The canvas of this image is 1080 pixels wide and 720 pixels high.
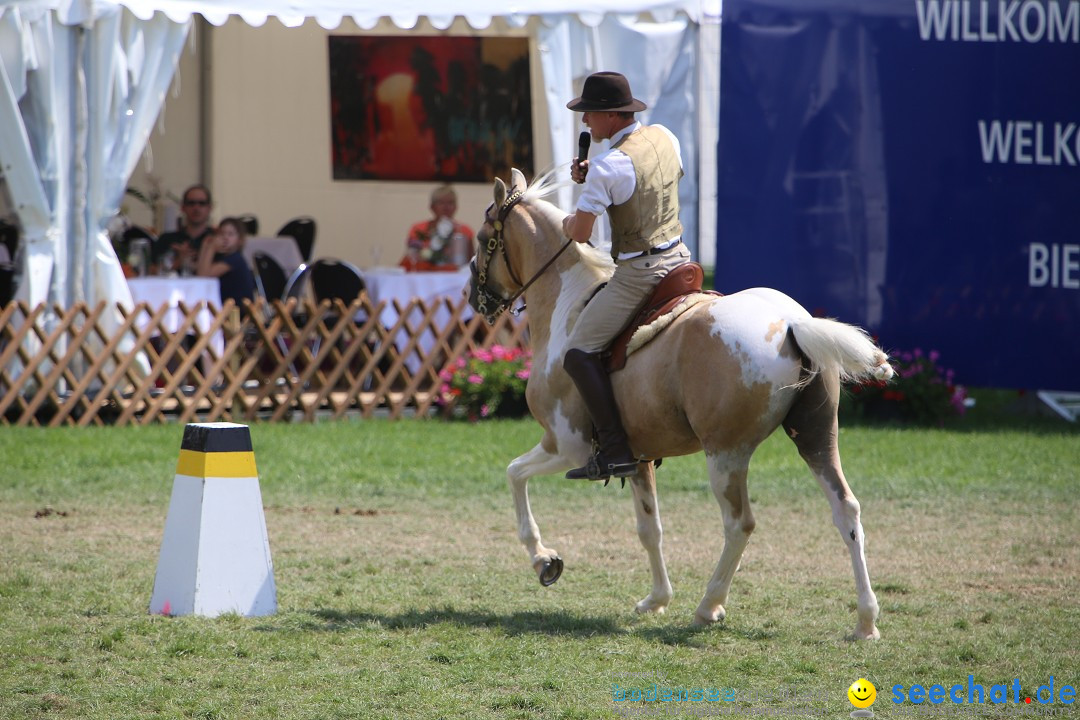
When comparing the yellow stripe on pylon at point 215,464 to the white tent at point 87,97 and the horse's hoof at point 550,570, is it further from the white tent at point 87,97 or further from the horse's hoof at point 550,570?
the white tent at point 87,97

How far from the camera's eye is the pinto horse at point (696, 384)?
4.91m

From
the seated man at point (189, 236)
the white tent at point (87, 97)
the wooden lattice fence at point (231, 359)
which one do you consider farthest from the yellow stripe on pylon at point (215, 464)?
the seated man at point (189, 236)

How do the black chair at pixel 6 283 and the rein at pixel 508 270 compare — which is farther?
the black chair at pixel 6 283

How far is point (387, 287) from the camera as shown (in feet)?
37.6

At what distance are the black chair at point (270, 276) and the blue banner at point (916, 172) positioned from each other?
401 centimetres

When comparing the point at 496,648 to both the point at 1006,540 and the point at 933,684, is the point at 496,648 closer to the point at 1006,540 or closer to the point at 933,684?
the point at 933,684

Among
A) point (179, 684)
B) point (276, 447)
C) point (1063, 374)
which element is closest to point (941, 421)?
point (1063, 374)

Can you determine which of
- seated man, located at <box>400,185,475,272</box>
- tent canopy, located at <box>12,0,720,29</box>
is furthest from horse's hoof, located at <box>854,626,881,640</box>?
seated man, located at <box>400,185,475,272</box>

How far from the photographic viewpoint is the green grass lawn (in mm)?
4355

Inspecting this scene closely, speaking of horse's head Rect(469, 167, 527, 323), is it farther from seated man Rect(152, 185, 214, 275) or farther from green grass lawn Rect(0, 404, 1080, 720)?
seated man Rect(152, 185, 214, 275)

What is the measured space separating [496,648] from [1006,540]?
3.37 metres

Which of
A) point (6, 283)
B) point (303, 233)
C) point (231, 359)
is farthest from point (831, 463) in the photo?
point (303, 233)

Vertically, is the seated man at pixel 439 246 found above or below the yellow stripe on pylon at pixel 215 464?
above

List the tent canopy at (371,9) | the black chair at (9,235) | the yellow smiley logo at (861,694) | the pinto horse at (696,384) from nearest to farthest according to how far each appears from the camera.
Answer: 1. the yellow smiley logo at (861,694)
2. the pinto horse at (696,384)
3. the tent canopy at (371,9)
4. the black chair at (9,235)
